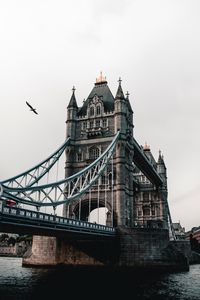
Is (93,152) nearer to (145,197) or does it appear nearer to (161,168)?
(145,197)

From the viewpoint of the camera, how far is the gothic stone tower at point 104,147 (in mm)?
47844

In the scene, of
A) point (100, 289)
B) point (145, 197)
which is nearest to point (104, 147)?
point (100, 289)

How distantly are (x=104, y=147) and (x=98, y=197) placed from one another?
1246 cm

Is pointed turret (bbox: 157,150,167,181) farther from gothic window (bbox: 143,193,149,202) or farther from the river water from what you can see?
the river water

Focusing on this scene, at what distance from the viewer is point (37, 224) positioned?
84.9ft

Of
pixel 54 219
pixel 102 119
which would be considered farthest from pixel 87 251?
pixel 102 119

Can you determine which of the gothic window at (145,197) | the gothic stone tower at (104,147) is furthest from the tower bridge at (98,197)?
the gothic window at (145,197)

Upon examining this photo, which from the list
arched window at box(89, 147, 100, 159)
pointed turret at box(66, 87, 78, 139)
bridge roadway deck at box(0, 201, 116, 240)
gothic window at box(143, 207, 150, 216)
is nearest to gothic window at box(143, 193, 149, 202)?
gothic window at box(143, 207, 150, 216)

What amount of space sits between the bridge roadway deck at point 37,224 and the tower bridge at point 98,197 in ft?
0.34

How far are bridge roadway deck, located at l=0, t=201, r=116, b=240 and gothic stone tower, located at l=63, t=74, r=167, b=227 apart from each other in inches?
497

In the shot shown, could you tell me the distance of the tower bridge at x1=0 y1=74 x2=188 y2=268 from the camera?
35.0 m

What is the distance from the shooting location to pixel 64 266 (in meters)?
42.1

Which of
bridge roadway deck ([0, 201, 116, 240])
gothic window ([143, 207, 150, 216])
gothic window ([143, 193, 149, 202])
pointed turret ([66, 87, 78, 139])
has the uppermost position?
pointed turret ([66, 87, 78, 139])

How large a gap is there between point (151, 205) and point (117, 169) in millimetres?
38734
